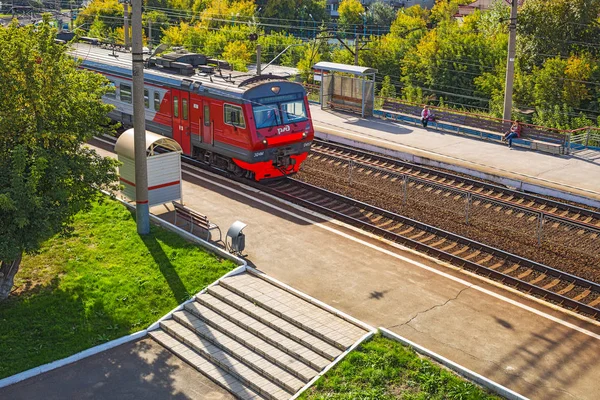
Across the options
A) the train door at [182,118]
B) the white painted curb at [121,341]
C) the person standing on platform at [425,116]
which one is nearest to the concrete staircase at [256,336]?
the white painted curb at [121,341]

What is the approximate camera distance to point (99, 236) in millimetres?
18656

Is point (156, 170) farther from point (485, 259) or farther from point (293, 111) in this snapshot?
point (485, 259)

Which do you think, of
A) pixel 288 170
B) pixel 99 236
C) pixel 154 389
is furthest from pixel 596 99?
pixel 154 389

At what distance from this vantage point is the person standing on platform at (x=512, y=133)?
99.3 feet

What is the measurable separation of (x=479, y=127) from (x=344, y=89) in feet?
24.3

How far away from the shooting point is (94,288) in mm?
16078

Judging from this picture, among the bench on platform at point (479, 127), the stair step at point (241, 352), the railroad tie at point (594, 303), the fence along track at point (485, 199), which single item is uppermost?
the bench on platform at point (479, 127)

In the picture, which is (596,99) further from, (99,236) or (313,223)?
(99,236)

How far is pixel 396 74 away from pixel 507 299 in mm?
39278

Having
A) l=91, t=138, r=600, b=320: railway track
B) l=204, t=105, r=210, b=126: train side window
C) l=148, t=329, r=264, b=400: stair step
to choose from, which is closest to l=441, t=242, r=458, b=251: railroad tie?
l=91, t=138, r=600, b=320: railway track

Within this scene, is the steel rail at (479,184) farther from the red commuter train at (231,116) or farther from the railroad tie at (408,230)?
the red commuter train at (231,116)

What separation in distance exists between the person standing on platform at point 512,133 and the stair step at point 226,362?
19673 mm

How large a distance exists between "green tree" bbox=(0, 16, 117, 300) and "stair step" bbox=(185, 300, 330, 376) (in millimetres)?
3529

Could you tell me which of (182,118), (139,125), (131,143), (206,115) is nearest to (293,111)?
(206,115)
